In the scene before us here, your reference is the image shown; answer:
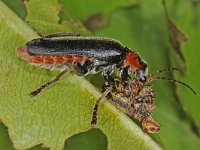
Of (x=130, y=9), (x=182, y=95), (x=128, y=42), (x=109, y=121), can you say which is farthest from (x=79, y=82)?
(x=130, y=9)

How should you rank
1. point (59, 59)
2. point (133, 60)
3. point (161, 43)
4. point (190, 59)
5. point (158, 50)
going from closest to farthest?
1. point (59, 59)
2. point (133, 60)
3. point (190, 59)
4. point (158, 50)
5. point (161, 43)

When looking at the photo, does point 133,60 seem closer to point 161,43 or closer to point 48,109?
point 48,109

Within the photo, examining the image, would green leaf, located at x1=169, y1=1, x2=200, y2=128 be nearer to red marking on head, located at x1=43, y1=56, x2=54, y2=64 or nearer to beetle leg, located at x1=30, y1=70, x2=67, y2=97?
beetle leg, located at x1=30, y1=70, x2=67, y2=97

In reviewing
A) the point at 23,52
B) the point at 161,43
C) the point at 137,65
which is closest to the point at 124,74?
the point at 137,65

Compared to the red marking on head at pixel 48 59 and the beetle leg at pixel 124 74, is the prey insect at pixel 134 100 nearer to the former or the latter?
the beetle leg at pixel 124 74

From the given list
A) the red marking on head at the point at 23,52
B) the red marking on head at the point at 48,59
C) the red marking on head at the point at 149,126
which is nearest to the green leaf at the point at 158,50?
the red marking on head at the point at 149,126

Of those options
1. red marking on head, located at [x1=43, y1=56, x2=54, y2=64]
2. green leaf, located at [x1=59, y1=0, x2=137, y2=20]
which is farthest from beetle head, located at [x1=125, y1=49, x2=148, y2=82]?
green leaf, located at [x1=59, y1=0, x2=137, y2=20]
